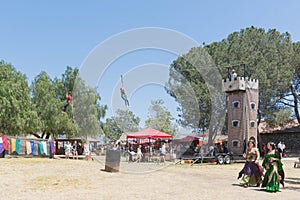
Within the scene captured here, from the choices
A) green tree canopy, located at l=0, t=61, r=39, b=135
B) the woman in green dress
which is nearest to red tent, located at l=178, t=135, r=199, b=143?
green tree canopy, located at l=0, t=61, r=39, b=135

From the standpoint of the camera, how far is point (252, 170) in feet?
35.7

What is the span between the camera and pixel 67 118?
3038 cm

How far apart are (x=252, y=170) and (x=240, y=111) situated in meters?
16.1

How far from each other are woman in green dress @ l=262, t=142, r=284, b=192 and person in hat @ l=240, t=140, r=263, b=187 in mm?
334

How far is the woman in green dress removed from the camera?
32.4ft

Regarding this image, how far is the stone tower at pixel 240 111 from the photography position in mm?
26058

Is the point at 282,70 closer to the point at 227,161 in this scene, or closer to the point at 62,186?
the point at 227,161

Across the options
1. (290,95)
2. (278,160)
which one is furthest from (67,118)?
(290,95)

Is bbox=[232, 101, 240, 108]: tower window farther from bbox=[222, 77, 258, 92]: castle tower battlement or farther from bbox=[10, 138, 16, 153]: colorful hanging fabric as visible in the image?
bbox=[10, 138, 16, 153]: colorful hanging fabric

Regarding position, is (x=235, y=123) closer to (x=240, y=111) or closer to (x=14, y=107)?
(x=240, y=111)

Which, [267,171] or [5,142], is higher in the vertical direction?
[5,142]

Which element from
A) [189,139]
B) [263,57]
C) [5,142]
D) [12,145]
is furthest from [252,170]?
[189,139]

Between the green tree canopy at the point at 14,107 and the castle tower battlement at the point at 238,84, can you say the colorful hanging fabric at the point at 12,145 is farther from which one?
the castle tower battlement at the point at 238,84

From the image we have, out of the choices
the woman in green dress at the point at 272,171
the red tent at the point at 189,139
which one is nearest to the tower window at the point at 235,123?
the red tent at the point at 189,139
